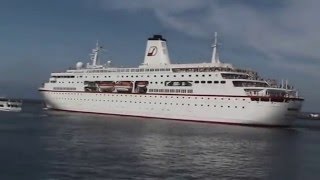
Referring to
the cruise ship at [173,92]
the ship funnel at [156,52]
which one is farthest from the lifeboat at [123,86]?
the ship funnel at [156,52]

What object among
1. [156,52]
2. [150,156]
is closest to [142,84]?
[156,52]

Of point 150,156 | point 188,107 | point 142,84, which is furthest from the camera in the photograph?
point 142,84

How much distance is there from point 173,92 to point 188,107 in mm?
4384

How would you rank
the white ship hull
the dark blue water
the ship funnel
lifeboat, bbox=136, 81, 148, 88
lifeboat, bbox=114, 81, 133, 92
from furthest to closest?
1. the ship funnel
2. lifeboat, bbox=114, 81, 133, 92
3. lifeboat, bbox=136, 81, 148, 88
4. the white ship hull
5. the dark blue water

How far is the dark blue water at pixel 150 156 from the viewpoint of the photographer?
1234 inches

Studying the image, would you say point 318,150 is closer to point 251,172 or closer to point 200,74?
point 251,172

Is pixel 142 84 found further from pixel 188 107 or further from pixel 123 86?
pixel 188 107

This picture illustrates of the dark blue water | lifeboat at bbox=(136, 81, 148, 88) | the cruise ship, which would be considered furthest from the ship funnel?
the dark blue water

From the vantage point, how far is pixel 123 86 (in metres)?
93.7

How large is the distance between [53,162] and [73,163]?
1531 millimetres

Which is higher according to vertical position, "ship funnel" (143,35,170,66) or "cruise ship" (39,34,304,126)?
"ship funnel" (143,35,170,66)

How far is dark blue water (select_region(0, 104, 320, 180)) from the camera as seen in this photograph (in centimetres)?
3134

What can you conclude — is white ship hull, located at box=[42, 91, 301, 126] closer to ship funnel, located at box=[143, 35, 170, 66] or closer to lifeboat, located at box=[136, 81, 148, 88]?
lifeboat, located at box=[136, 81, 148, 88]

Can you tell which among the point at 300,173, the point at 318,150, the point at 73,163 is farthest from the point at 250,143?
the point at 73,163
